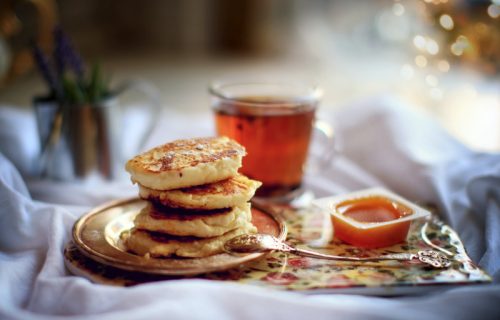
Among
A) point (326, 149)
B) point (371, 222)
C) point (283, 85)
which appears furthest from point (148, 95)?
point (371, 222)

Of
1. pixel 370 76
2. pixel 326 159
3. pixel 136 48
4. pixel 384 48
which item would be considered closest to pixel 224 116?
pixel 326 159

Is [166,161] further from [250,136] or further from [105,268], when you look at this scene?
[250,136]

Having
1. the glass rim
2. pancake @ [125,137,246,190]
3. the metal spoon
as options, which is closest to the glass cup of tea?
the glass rim

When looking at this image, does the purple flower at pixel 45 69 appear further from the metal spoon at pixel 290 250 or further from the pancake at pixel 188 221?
the metal spoon at pixel 290 250

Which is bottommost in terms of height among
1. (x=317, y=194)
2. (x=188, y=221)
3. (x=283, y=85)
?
(x=317, y=194)

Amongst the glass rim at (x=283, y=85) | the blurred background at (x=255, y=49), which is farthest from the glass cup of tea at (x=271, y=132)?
the blurred background at (x=255, y=49)

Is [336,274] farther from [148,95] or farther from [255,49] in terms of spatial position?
[255,49]

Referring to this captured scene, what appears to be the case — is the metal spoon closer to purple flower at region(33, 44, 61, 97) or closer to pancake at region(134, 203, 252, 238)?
pancake at region(134, 203, 252, 238)
